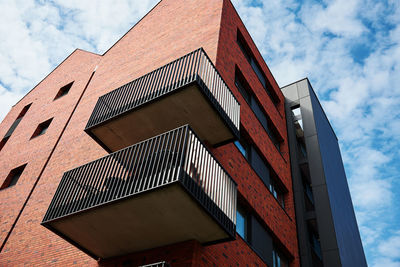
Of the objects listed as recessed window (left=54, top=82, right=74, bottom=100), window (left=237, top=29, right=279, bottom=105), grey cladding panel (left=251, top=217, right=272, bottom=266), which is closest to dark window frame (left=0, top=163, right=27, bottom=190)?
recessed window (left=54, top=82, right=74, bottom=100)

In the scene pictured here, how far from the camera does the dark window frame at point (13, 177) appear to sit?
44.6 ft

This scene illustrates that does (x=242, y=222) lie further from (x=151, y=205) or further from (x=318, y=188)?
(x=318, y=188)

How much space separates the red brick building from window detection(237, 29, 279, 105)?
6 centimetres

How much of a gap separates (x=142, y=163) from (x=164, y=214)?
3.72ft

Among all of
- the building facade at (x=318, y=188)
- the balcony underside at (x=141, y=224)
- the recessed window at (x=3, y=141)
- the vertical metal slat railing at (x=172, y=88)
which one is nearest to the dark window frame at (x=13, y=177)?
the recessed window at (x=3, y=141)

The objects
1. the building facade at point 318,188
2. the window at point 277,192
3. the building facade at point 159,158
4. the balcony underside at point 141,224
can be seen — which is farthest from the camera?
the window at point 277,192

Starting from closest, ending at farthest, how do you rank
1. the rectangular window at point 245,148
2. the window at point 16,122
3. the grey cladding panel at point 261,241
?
the grey cladding panel at point 261,241
the rectangular window at point 245,148
the window at point 16,122

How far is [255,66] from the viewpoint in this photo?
16234 mm

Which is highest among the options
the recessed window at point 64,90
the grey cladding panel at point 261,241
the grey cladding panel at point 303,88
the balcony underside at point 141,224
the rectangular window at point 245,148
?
the grey cladding panel at point 303,88

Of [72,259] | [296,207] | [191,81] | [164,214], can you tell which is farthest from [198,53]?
[296,207]

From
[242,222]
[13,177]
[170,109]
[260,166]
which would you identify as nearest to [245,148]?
[260,166]

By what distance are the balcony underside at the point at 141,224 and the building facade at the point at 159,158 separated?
0.03 metres

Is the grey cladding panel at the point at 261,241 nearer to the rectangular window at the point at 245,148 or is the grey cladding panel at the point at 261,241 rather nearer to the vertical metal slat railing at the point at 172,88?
the rectangular window at the point at 245,148

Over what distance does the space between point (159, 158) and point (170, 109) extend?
2.05m
